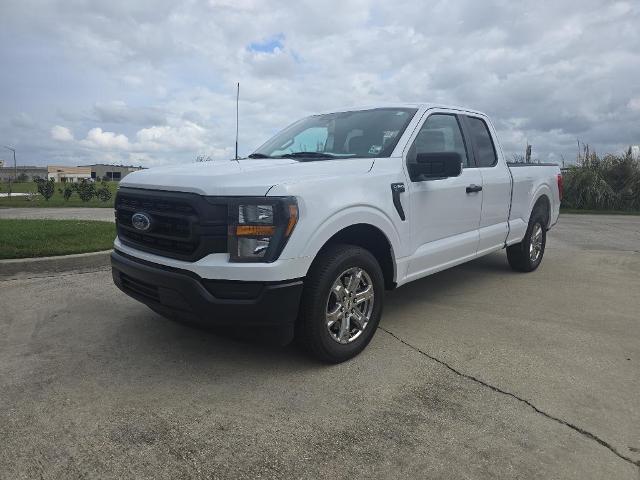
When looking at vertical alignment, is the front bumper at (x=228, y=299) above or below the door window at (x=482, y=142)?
below

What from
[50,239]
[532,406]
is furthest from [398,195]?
[50,239]

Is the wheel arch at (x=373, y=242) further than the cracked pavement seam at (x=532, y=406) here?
Yes

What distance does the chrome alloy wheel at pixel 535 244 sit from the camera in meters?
6.37

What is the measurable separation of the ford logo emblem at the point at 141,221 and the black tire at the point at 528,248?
4.64 metres

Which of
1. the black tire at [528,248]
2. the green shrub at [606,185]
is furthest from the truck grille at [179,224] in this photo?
the green shrub at [606,185]

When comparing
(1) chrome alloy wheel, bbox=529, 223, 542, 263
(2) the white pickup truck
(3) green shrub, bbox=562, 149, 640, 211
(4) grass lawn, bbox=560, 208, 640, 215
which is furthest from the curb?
(3) green shrub, bbox=562, 149, 640, 211

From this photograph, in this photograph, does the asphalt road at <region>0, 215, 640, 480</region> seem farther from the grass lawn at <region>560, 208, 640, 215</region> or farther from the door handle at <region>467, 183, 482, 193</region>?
the grass lawn at <region>560, 208, 640, 215</region>

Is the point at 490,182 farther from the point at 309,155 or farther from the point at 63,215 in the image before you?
the point at 63,215

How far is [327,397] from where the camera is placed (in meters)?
2.97

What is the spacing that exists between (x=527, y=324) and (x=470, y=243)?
903 mm

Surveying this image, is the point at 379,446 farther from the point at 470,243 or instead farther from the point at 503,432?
the point at 470,243

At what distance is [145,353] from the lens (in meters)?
3.59

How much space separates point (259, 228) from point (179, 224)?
548 millimetres

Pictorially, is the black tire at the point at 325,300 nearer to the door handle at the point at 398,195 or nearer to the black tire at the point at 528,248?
the door handle at the point at 398,195
